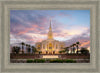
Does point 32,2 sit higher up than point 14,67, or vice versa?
point 32,2

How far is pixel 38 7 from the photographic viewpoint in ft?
29.6

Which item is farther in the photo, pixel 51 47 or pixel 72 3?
pixel 51 47

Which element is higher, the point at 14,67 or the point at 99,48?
the point at 99,48

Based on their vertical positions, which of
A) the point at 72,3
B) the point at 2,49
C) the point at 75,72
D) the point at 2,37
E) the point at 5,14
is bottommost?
the point at 75,72

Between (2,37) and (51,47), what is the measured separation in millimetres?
34102

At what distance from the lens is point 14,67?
8.80 metres

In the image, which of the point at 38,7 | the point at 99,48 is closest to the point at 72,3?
the point at 38,7

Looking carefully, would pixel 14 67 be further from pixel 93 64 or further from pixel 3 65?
pixel 93 64

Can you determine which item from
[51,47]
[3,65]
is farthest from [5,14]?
[51,47]

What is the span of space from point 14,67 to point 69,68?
148 inches

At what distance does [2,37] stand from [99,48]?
6688mm

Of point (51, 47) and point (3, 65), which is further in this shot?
point (51, 47)

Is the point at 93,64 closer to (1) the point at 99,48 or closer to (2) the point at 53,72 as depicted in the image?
(1) the point at 99,48

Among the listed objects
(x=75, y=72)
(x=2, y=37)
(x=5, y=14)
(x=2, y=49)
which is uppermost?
(x=5, y=14)
